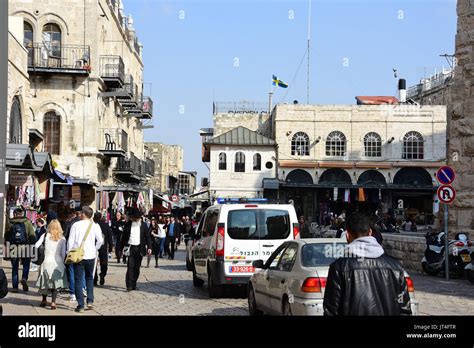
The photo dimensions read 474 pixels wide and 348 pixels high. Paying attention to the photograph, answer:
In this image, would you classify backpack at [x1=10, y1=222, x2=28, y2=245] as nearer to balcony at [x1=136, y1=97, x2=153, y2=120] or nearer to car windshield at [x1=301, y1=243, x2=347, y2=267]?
car windshield at [x1=301, y1=243, x2=347, y2=267]

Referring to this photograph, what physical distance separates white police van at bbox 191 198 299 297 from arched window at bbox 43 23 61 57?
2538 centimetres

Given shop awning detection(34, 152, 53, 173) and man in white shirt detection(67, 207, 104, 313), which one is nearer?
man in white shirt detection(67, 207, 104, 313)

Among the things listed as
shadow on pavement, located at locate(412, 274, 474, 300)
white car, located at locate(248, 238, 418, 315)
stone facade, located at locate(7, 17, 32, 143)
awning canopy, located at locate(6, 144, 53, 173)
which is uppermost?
stone facade, located at locate(7, 17, 32, 143)

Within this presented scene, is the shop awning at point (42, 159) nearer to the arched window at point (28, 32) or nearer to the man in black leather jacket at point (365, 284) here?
the arched window at point (28, 32)

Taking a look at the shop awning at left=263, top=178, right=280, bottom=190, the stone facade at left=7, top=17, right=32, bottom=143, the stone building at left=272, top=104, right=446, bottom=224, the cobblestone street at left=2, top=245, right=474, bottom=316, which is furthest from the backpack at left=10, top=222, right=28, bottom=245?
the stone building at left=272, top=104, right=446, bottom=224

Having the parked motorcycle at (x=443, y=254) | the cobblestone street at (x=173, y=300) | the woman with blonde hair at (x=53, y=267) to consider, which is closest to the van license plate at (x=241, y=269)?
the cobblestone street at (x=173, y=300)

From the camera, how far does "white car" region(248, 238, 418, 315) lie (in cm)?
976

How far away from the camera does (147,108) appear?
2274 inches

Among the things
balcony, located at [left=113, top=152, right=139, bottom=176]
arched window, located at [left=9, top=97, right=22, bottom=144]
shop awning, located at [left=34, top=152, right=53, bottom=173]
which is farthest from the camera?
balcony, located at [left=113, top=152, right=139, bottom=176]

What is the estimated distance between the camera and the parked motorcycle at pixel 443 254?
19484mm

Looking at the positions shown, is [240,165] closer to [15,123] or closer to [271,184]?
[271,184]

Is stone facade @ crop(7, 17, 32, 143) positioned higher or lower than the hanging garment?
higher
